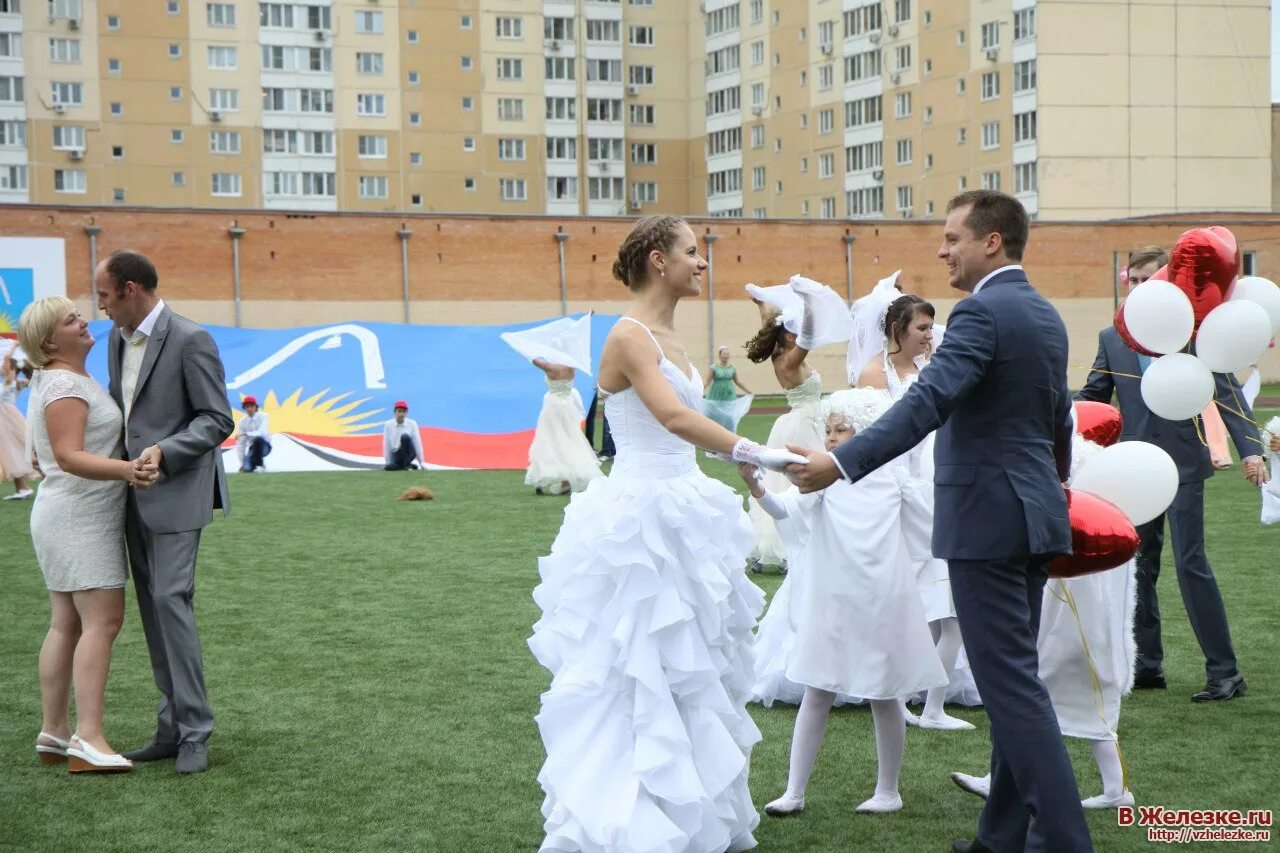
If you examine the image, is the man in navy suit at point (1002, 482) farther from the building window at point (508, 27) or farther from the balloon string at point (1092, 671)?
the building window at point (508, 27)

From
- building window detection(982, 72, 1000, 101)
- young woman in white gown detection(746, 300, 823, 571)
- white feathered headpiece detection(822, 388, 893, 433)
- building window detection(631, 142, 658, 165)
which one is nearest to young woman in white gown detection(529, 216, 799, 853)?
white feathered headpiece detection(822, 388, 893, 433)

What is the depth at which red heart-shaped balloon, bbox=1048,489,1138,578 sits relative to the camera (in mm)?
4648

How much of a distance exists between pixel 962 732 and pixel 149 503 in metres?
3.84

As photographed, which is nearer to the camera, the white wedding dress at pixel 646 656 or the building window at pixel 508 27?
the white wedding dress at pixel 646 656

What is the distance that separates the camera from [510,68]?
77.2 m

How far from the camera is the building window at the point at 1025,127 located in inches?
2483

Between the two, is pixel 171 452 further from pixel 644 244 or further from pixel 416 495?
pixel 416 495

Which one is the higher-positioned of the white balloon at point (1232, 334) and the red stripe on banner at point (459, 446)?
the white balloon at point (1232, 334)

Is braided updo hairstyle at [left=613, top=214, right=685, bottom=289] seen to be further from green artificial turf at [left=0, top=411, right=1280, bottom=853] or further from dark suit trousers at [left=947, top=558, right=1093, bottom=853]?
green artificial turf at [left=0, top=411, right=1280, bottom=853]

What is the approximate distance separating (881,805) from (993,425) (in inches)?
70.7

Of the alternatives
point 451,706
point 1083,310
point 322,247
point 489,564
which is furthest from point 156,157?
point 451,706

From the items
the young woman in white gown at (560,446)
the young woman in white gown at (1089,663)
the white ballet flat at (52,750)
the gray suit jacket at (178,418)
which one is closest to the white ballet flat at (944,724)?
the young woman in white gown at (1089,663)

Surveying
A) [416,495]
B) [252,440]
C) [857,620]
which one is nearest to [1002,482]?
[857,620]

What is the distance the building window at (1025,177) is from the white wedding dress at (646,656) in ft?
203
